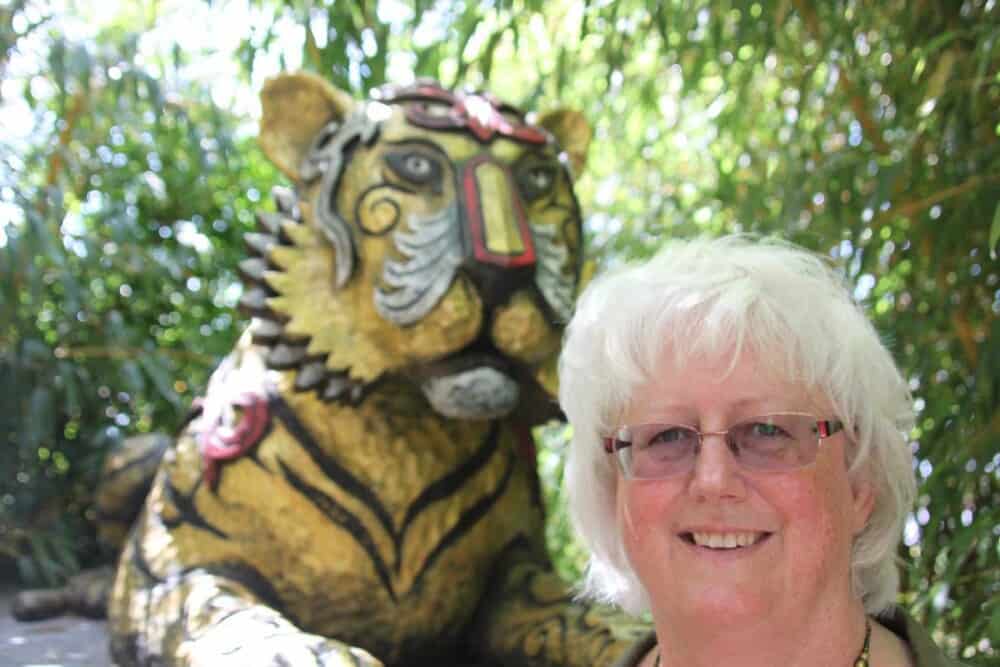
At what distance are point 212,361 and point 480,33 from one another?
3.86ft

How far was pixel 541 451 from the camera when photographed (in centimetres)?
326

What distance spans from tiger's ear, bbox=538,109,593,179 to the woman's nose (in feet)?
3.34

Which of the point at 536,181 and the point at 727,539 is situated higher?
the point at 536,181

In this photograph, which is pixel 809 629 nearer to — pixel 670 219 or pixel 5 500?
pixel 670 219

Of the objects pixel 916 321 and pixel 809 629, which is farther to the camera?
pixel 916 321

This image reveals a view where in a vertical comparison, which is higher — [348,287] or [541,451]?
[348,287]

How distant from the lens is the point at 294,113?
1.92 m

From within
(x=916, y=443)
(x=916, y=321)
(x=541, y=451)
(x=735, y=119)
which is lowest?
(x=541, y=451)

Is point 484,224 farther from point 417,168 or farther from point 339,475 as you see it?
point 339,475

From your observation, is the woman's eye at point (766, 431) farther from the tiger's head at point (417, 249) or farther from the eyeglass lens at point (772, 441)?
the tiger's head at point (417, 249)

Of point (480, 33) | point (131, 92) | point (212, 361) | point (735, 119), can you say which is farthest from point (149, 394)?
point (735, 119)

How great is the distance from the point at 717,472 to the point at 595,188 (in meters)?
2.80

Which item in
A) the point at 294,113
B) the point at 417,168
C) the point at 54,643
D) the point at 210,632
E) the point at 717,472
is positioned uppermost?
the point at 294,113

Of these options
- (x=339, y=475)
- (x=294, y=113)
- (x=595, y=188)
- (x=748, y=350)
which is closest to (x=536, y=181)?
(x=294, y=113)
